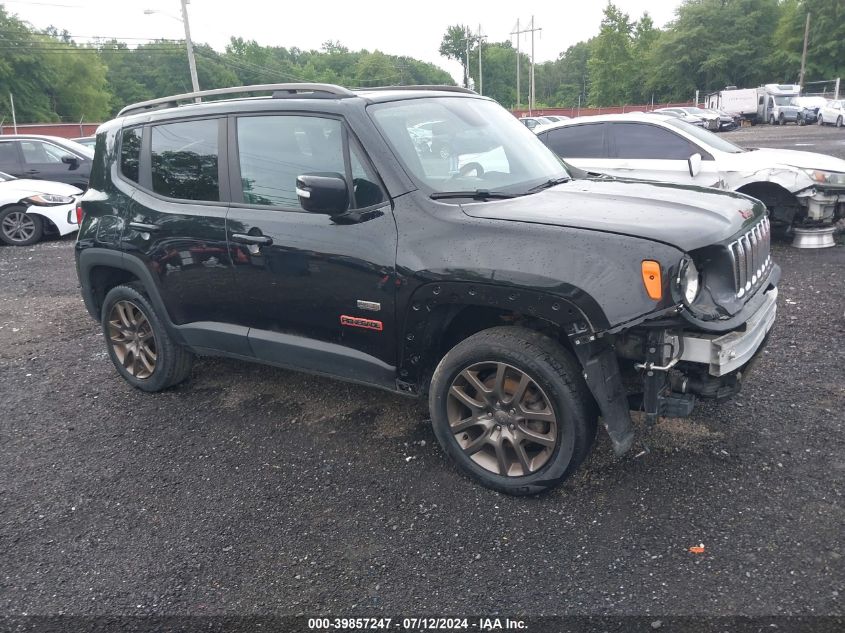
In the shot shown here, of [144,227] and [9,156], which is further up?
[9,156]

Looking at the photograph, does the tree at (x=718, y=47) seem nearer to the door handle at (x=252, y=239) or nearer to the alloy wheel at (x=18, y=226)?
the alloy wheel at (x=18, y=226)

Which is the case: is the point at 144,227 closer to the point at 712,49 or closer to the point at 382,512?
the point at 382,512

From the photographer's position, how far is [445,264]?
3.19 meters

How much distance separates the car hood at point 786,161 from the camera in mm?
7645

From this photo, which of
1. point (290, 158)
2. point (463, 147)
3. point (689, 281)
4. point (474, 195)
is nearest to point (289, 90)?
point (290, 158)

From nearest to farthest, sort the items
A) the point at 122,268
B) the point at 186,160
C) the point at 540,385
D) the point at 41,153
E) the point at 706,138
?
the point at 540,385
the point at 186,160
the point at 122,268
the point at 706,138
the point at 41,153

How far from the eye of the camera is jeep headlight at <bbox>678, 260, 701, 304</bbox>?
2.83 m

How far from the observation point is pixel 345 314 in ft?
11.8

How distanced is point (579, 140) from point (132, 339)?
20.0 ft

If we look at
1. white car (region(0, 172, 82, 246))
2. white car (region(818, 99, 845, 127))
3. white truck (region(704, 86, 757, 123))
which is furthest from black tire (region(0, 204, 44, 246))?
white truck (region(704, 86, 757, 123))

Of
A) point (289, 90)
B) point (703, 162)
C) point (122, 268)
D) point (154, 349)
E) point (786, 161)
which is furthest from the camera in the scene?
point (703, 162)

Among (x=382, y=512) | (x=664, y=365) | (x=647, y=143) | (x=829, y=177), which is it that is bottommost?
(x=382, y=512)

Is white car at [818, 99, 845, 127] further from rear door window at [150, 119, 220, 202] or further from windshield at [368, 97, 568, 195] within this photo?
rear door window at [150, 119, 220, 202]

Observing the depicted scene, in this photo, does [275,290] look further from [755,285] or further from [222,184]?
[755,285]
